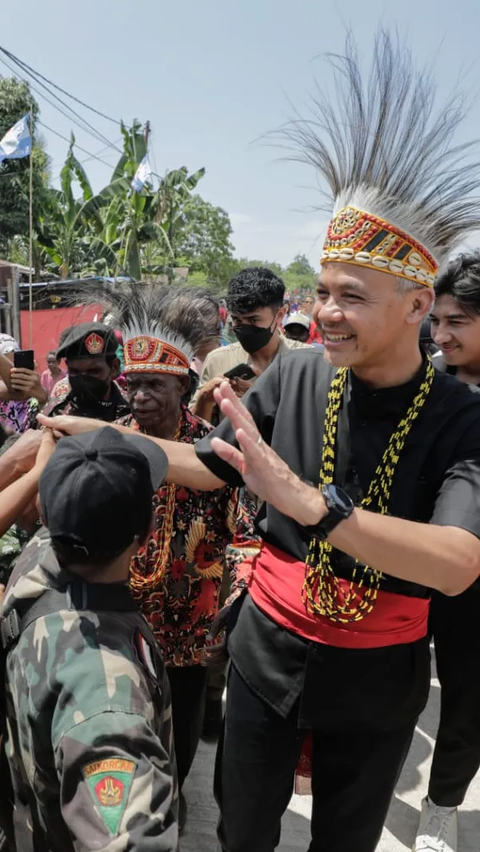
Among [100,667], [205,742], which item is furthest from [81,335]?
[205,742]

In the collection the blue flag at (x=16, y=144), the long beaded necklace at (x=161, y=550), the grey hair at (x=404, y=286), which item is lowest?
the long beaded necklace at (x=161, y=550)

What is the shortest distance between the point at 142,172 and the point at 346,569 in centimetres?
1313

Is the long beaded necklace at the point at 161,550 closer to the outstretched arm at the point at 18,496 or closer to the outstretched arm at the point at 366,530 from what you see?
the outstretched arm at the point at 18,496

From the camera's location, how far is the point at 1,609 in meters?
1.41

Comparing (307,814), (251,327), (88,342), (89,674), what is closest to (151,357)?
(88,342)

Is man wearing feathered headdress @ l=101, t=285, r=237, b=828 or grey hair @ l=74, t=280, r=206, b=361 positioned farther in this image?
grey hair @ l=74, t=280, r=206, b=361

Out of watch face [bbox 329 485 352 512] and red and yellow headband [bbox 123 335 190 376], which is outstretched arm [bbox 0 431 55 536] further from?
watch face [bbox 329 485 352 512]

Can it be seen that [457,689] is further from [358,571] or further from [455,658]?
[358,571]

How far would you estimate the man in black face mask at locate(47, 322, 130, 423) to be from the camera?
266cm

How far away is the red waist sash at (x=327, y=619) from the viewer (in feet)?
5.16

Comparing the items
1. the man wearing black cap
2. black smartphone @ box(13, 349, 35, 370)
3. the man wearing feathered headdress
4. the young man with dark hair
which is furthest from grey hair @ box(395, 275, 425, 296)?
black smartphone @ box(13, 349, 35, 370)

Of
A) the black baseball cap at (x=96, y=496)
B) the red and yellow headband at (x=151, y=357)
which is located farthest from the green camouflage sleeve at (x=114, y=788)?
the red and yellow headband at (x=151, y=357)

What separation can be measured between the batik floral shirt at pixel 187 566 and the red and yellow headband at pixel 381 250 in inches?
42.3

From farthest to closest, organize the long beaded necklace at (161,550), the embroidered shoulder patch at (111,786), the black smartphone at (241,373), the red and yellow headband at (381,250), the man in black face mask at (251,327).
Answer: the man in black face mask at (251,327) → the black smartphone at (241,373) → the long beaded necklace at (161,550) → the red and yellow headband at (381,250) → the embroidered shoulder patch at (111,786)
